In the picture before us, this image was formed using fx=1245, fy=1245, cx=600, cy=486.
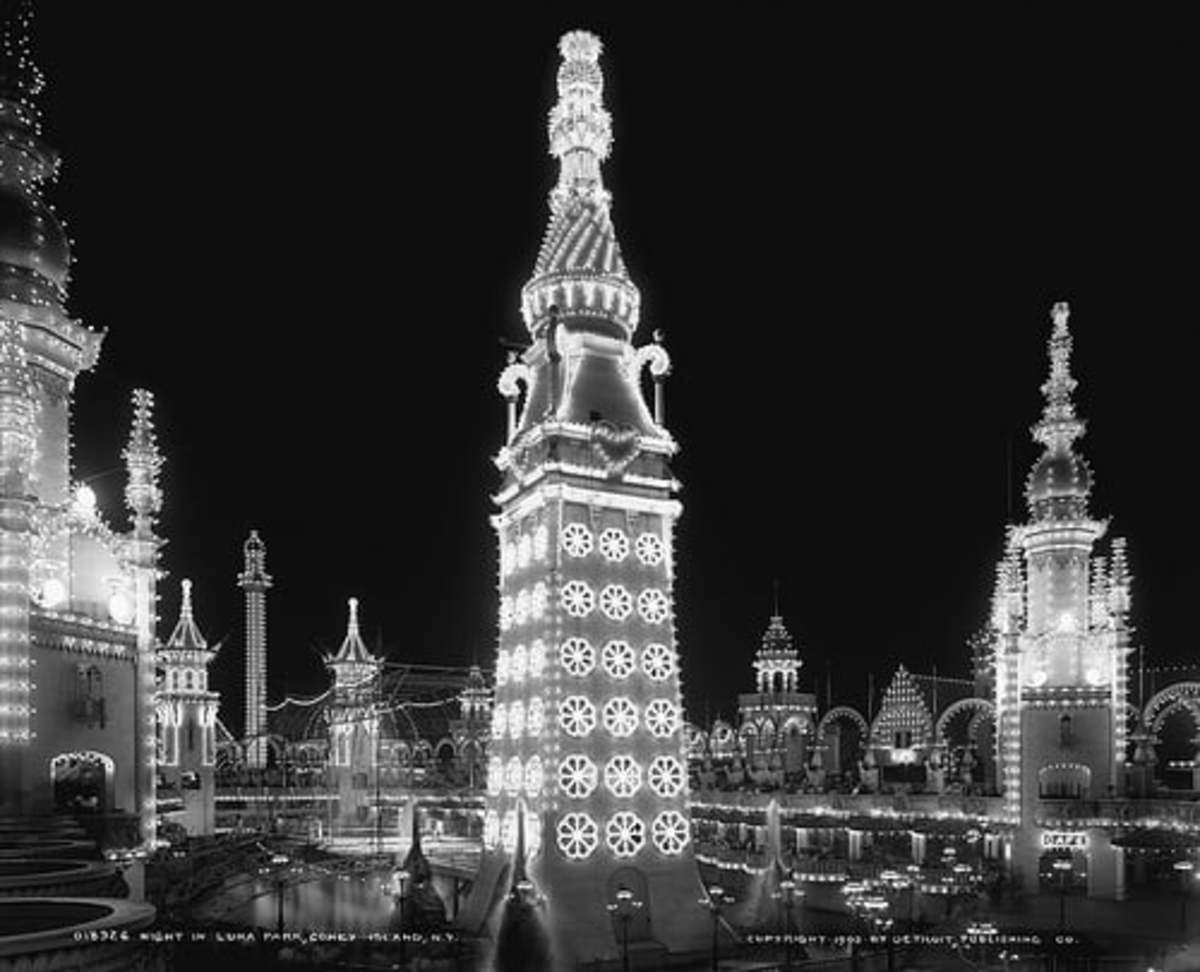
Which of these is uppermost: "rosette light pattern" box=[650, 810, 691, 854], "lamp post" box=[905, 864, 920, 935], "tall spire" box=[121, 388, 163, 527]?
"tall spire" box=[121, 388, 163, 527]

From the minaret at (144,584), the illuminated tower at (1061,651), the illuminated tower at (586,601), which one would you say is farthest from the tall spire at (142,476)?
the illuminated tower at (1061,651)

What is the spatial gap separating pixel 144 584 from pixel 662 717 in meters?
17.0

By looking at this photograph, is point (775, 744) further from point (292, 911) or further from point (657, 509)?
point (657, 509)

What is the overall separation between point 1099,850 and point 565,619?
81.5 ft

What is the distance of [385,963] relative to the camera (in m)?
29.7

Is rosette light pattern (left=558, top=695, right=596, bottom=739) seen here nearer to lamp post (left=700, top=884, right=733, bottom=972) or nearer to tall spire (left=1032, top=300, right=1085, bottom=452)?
lamp post (left=700, top=884, right=733, bottom=972)

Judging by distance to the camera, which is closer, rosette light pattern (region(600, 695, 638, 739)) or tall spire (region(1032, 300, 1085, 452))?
rosette light pattern (region(600, 695, 638, 739))

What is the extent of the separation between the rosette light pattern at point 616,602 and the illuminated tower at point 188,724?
34.4 metres

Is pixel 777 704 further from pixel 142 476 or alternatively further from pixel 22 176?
pixel 22 176

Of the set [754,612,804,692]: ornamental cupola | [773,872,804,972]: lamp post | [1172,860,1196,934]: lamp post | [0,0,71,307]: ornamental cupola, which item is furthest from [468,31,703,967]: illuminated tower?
[754,612,804,692]: ornamental cupola

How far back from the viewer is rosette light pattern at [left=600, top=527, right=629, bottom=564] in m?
32.7

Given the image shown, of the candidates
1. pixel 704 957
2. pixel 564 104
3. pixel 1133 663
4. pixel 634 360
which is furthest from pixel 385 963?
pixel 1133 663

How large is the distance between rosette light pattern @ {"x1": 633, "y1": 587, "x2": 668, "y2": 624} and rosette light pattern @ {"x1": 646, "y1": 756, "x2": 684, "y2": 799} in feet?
11.9

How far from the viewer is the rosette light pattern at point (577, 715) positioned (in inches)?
1225
